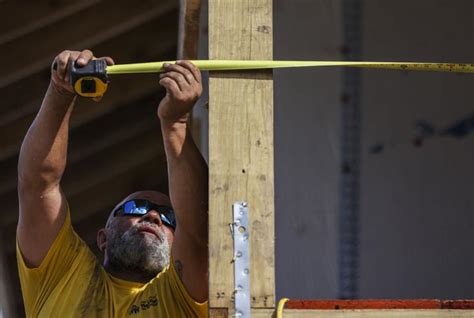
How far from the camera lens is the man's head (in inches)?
151

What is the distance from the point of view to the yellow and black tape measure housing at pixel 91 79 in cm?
301

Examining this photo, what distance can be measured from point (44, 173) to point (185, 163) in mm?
573

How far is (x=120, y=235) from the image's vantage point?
3.96 m

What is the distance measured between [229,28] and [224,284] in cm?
66

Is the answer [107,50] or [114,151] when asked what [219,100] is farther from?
[114,151]

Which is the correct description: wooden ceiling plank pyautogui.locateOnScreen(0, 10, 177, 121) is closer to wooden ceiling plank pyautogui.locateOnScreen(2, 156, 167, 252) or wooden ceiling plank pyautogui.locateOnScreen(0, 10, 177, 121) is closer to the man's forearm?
wooden ceiling plank pyautogui.locateOnScreen(2, 156, 167, 252)

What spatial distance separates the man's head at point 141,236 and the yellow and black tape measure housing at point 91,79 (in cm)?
94

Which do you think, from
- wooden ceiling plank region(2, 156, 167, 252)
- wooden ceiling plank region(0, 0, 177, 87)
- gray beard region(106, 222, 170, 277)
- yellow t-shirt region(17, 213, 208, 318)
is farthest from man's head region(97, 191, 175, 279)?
wooden ceiling plank region(2, 156, 167, 252)

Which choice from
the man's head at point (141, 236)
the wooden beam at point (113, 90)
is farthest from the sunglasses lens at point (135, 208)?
the wooden beam at point (113, 90)

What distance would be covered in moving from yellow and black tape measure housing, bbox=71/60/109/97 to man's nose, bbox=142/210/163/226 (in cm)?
96

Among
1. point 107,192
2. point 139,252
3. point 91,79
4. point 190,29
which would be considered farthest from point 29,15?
point 91,79

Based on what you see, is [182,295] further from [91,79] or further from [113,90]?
[113,90]

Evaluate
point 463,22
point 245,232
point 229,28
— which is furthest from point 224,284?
point 463,22

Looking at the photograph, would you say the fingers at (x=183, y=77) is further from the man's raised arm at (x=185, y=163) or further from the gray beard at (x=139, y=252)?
the gray beard at (x=139, y=252)
